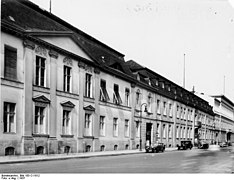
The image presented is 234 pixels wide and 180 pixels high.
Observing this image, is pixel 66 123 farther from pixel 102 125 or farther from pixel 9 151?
pixel 9 151

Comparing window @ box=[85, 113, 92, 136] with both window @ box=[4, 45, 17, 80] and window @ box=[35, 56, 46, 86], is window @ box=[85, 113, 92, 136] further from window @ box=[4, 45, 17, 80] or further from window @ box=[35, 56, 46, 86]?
window @ box=[4, 45, 17, 80]

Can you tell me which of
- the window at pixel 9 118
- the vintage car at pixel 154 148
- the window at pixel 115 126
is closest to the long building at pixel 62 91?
the window at pixel 9 118

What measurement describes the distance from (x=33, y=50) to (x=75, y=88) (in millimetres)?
7162

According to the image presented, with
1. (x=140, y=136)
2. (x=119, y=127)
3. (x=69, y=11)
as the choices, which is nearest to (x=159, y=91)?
(x=140, y=136)

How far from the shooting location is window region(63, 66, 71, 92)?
106ft

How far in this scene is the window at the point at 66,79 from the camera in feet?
106

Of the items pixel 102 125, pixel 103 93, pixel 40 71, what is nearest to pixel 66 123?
pixel 40 71

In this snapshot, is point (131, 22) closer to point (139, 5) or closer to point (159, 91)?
point (139, 5)

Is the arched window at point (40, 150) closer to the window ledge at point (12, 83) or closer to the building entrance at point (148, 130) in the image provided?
the window ledge at point (12, 83)

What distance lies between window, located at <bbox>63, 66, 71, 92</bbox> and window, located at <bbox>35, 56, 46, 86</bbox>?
3146 millimetres

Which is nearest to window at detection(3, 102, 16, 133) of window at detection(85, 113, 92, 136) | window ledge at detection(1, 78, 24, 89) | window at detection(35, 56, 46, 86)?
window ledge at detection(1, 78, 24, 89)

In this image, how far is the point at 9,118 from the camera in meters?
25.3

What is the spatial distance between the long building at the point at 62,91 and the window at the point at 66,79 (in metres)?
0.09

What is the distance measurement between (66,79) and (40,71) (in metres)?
3.96
